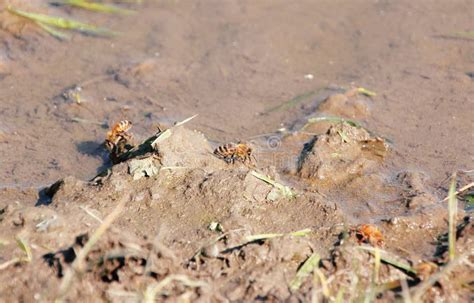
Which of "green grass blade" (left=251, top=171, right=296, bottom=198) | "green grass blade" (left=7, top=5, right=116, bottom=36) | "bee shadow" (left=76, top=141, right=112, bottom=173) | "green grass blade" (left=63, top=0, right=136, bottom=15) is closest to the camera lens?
"green grass blade" (left=251, top=171, right=296, bottom=198)

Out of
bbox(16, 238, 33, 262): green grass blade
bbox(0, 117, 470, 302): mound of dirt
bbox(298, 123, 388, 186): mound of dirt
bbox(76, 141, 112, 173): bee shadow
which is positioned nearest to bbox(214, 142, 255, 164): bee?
bbox(0, 117, 470, 302): mound of dirt

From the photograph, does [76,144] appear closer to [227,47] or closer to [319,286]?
[227,47]

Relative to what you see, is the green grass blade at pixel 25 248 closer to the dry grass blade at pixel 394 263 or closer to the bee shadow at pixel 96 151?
the bee shadow at pixel 96 151

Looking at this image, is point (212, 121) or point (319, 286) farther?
point (212, 121)

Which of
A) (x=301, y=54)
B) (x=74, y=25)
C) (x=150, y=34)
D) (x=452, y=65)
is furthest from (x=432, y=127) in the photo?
(x=74, y=25)

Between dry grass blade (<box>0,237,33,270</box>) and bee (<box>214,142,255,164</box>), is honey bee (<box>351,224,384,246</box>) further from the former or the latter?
dry grass blade (<box>0,237,33,270</box>)

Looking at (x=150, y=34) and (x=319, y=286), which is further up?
(x=319, y=286)

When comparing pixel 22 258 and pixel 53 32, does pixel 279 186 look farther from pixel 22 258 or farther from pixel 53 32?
pixel 53 32
